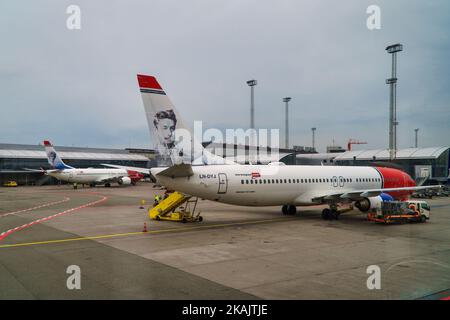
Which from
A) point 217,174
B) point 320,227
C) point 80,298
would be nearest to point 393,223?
point 320,227

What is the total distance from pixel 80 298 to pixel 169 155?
10994mm

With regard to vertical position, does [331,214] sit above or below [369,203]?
below

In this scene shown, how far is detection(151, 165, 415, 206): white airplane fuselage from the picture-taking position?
20.4 m

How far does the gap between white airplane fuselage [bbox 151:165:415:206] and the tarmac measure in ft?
5.78

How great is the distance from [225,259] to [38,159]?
272 ft

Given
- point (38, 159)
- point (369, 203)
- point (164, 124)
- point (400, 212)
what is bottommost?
point (400, 212)

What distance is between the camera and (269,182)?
2331cm

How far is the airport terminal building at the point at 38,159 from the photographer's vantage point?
80.4m

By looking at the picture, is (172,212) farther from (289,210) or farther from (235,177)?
(289,210)

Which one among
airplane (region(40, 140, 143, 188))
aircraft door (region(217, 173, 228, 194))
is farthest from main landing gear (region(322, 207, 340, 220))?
airplane (region(40, 140, 143, 188))

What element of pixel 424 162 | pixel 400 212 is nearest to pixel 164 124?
pixel 400 212

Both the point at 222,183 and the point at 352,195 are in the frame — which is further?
the point at 352,195

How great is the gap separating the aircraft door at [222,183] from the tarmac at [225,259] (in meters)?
2.07
